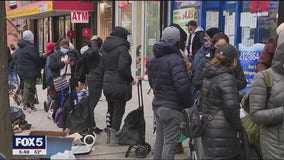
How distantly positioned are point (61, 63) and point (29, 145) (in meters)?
3.78

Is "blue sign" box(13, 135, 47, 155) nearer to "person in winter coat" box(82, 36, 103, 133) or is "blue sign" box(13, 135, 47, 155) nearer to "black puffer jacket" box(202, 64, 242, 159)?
"black puffer jacket" box(202, 64, 242, 159)

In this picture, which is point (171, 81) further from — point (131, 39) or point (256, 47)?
point (131, 39)

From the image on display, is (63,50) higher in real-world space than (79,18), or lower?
lower

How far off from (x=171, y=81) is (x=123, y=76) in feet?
4.96

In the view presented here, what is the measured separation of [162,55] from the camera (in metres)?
4.85

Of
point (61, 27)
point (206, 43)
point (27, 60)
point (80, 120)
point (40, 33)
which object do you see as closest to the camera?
point (206, 43)

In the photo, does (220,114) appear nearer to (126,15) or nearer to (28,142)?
(28,142)

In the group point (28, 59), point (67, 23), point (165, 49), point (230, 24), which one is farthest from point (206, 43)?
point (67, 23)

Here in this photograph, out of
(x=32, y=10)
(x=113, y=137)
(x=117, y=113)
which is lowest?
(x=113, y=137)

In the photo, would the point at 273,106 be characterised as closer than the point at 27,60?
Yes

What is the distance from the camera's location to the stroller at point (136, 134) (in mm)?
5859

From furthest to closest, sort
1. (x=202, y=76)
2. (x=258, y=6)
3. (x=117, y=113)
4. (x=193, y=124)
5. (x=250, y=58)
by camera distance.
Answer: (x=258, y=6), (x=250, y=58), (x=117, y=113), (x=202, y=76), (x=193, y=124)

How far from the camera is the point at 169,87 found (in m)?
4.79

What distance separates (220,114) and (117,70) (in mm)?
2453
